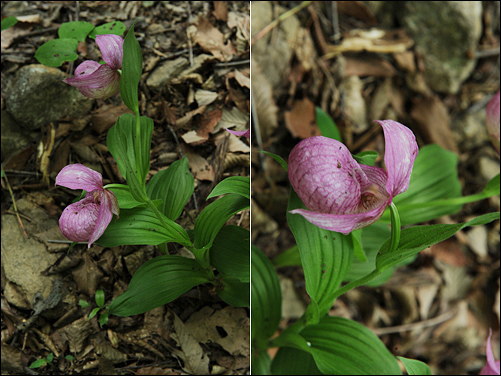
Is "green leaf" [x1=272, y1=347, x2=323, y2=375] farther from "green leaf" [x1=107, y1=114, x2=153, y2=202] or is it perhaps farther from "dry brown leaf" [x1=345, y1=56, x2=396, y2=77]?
"dry brown leaf" [x1=345, y1=56, x2=396, y2=77]

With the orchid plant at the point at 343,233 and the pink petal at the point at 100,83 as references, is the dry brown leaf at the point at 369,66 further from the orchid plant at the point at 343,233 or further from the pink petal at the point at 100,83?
the pink petal at the point at 100,83

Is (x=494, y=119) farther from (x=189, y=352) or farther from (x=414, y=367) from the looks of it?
(x=189, y=352)

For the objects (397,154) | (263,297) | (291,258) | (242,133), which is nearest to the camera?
A: (397,154)

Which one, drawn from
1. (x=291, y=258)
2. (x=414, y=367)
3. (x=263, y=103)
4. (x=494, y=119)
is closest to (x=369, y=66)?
(x=263, y=103)

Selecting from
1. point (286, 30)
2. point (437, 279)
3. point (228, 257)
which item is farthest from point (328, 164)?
point (437, 279)

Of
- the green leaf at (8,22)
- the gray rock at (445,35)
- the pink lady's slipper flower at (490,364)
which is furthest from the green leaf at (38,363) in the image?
the gray rock at (445,35)
